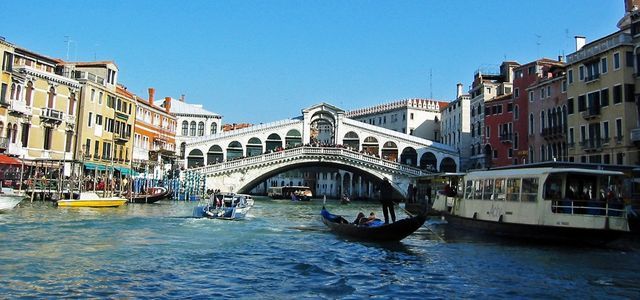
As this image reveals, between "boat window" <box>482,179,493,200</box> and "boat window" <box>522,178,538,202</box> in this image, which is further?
"boat window" <box>482,179,493,200</box>

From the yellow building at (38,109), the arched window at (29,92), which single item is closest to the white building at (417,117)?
the yellow building at (38,109)

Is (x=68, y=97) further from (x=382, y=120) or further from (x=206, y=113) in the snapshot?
(x=382, y=120)

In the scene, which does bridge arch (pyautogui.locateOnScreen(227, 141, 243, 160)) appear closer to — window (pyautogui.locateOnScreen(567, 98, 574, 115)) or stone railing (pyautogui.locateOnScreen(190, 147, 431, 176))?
stone railing (pyautogui.locateOnScreen(190, 147, 431, 176))

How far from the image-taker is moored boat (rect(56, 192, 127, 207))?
857 inches

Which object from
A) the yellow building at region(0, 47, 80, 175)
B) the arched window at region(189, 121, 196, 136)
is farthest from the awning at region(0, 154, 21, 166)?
the arched window at region(189, 121, 196, 136)

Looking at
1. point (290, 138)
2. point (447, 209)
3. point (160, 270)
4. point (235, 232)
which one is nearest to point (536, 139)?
point (447, 209)

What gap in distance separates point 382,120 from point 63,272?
49.0m

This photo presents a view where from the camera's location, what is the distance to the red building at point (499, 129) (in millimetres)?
34250

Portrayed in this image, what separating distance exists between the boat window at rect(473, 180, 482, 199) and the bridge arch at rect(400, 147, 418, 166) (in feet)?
84.6

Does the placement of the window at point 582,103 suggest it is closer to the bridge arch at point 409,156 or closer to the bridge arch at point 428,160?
the bridge arch at point 428,160

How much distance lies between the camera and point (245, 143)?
41.5 metres

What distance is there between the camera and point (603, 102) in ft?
75.6

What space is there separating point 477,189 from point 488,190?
0.75 meters

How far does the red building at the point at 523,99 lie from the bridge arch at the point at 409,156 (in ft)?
32.0
